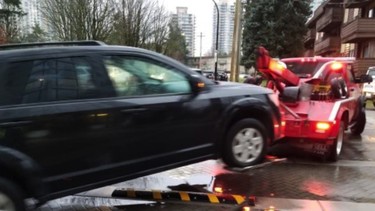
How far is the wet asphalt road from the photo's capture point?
4.89 meters

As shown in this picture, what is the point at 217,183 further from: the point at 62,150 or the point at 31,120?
the point at 31,120

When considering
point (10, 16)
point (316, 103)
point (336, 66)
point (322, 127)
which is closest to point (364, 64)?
point (336, 66)

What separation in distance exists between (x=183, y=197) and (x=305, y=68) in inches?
186

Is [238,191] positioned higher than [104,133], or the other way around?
[104,133]

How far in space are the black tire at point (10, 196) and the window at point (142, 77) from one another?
51.1 inches

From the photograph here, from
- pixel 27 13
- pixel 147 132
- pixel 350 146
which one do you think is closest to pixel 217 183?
pixel 147 132

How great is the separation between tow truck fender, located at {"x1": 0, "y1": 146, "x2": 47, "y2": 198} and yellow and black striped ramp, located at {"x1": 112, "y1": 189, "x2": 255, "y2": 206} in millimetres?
1411

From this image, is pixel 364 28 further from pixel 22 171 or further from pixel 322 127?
pixel 22 171

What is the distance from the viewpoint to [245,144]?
5605mm

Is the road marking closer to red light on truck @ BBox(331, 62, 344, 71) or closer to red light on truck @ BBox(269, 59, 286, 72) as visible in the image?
red light on truck @ BBox(269, 59, 286, 72)

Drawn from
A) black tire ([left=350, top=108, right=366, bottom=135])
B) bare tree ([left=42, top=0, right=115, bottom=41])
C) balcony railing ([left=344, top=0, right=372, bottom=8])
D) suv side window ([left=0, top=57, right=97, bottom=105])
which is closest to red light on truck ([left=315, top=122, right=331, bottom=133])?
black tire ([left=350, top=108, right=366, bottom=135])

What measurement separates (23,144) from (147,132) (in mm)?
1245

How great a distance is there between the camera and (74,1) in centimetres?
2927

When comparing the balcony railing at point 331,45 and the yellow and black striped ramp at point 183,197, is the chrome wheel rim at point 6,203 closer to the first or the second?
the yellow and black striped ramp at point 183,197
